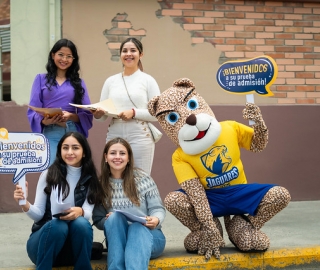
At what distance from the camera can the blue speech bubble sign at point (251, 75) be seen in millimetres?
4293

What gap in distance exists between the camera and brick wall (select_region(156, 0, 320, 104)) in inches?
263

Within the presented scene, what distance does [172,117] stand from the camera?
4.20 meters

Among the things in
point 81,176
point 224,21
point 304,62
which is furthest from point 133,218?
point 304,62

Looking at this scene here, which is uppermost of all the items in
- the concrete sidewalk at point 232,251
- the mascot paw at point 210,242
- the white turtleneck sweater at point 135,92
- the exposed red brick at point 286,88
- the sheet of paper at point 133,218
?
the exposed red brick at point 286,88

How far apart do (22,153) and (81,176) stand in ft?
1.52

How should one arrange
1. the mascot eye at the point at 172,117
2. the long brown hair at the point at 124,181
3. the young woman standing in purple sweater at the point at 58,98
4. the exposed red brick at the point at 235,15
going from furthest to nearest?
the exposed red brick at the point at 235,15, the young woman standing in purple sweater at the point at 58,98, the mascot eye at the point at 172,117, the long brown hair at the point at 124,181

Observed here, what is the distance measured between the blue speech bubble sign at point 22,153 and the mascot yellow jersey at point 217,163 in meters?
1.01

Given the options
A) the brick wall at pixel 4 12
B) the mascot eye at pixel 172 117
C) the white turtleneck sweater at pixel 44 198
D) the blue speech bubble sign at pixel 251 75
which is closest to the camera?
the white turtleneck sweater at pixel 44 198

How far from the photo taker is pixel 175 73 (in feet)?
21.8

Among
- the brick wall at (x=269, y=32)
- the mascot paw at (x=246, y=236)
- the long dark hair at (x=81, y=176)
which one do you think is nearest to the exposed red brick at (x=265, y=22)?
the brick wall at (x=269, y=32)

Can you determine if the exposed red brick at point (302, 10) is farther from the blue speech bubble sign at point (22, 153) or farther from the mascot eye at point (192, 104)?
the blue speech bubble sign at point (22, 153)

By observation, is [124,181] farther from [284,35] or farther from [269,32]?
[284,35]

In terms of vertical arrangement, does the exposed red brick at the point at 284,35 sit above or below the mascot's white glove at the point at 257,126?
above

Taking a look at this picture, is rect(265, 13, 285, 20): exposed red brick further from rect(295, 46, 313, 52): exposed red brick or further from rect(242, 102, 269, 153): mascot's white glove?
rect(242, 102, 269, 153): mascot's white glove
